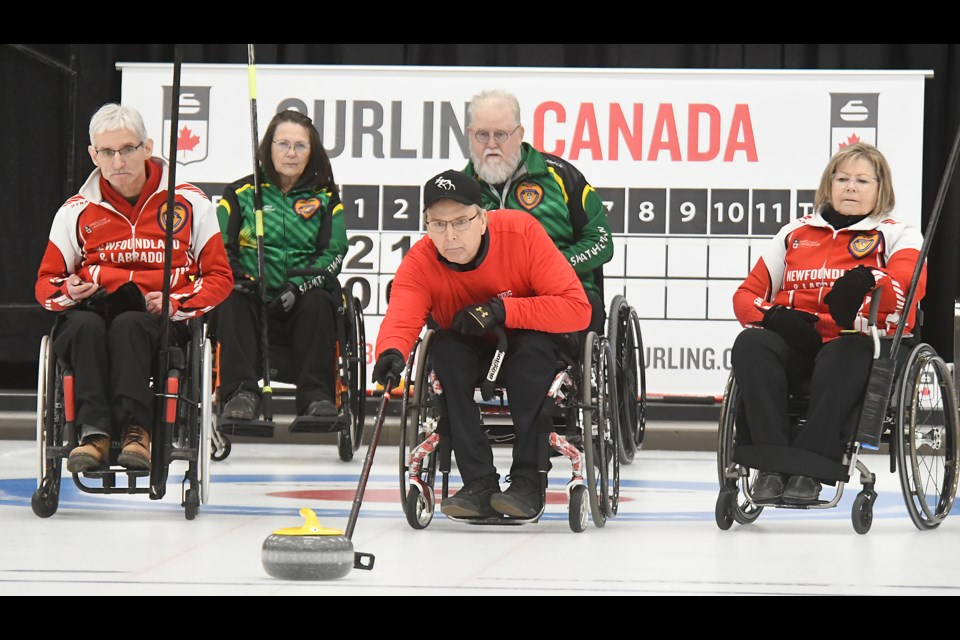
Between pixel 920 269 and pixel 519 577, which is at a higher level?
pixel 920 269

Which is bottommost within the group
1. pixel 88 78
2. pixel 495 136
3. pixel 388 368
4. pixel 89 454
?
pixel 89 454

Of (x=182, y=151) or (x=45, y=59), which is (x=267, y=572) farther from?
(x=45, y=59)

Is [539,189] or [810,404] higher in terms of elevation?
[539,189]

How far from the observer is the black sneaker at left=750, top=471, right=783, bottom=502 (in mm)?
3188

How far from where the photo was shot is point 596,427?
329cm

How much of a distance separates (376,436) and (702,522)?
0.97 metres

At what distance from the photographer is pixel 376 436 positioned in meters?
2.83

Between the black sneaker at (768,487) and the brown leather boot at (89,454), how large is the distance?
55.7 inches

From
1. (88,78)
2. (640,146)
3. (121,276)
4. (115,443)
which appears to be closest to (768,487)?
(115,443)

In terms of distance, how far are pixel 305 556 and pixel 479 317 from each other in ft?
2.60

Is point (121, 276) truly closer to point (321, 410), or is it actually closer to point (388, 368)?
point (388, 368)

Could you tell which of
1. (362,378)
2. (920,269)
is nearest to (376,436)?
(920,269)

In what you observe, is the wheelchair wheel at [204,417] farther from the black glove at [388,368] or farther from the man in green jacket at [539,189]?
the man in green jacket at [539,189]

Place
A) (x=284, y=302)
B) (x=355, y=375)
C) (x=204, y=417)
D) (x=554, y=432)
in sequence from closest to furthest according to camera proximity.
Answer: (x=554, y=432), (x=204, y=417), (x=284, y=302), (x=355, y=375)
